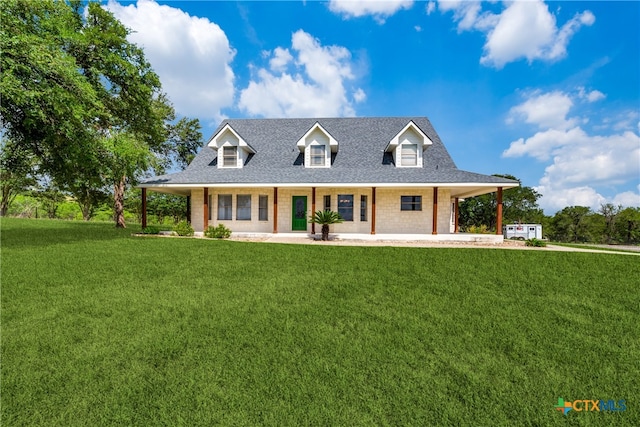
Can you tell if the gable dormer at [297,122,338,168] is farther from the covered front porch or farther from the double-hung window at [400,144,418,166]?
the double-hung window at [400,144,418,166]

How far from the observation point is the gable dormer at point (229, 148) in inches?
692

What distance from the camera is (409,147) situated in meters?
17.1

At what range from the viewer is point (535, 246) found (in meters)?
12.9

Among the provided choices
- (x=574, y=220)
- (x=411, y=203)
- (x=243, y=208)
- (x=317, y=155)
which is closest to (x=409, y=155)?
(x=411, y=203)

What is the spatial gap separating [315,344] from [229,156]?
1562 cm

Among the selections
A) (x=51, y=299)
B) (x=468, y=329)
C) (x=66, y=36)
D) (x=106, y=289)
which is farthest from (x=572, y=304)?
(x=66, y=36)

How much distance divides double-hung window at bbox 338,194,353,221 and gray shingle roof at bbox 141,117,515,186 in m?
1.51

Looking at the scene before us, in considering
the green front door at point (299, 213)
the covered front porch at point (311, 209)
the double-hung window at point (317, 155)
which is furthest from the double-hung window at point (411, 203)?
the green front door at point (299, 213)

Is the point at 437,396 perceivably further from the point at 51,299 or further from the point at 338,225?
the point at 338,225

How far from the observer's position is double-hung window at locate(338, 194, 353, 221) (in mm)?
16969

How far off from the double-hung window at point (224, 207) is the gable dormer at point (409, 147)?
34.8ft

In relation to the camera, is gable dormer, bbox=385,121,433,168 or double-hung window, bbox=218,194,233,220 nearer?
gable dormer, bbox=385,121,433,168

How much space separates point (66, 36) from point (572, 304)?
70.9 ft

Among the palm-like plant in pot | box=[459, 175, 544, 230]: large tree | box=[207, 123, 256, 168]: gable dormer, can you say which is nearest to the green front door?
the palm-like plant in pot
